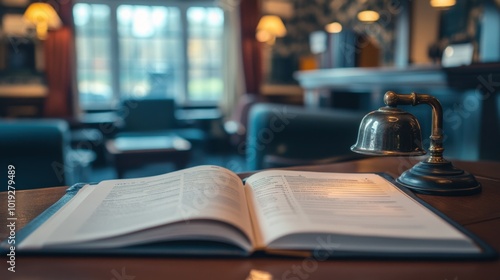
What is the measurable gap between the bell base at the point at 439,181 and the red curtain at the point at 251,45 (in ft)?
18.4

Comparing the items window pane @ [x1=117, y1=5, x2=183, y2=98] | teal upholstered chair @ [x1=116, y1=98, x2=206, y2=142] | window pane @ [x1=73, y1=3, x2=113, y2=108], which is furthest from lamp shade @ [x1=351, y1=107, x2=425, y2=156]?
window pane @ [x1=73, y1=3, x2=113, y2=108]

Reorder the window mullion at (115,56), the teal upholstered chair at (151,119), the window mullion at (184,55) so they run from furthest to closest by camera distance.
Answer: the window mullion at (184,55) < the window mullion at (115,56) < the teal upholstered chair at (151,119)

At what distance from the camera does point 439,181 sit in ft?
3.24

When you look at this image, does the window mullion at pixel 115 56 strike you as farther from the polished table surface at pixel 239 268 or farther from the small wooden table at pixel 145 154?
the polished table surface at pixel 239 268

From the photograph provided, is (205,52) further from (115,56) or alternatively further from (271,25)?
(115,56)

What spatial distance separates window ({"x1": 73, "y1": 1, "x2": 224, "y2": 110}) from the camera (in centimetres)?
607

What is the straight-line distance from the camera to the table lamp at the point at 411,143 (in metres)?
0.92

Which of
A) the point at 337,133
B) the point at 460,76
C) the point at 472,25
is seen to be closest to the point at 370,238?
Answer: the point at 337,133

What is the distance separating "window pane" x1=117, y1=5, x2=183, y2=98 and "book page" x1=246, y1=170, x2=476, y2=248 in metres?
5.38

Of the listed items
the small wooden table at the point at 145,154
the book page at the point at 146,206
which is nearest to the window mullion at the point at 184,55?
the small wooden table at the point at 145,154

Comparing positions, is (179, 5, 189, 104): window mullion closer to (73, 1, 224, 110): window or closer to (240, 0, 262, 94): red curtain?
(73, 1, 224, 110): window

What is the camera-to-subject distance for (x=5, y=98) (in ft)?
18.2

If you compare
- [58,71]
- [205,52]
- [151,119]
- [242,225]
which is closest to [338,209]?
[242,225]

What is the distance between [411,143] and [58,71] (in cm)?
550
